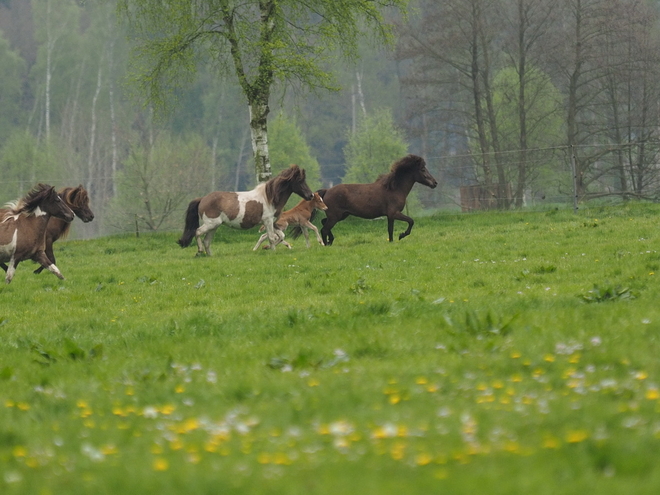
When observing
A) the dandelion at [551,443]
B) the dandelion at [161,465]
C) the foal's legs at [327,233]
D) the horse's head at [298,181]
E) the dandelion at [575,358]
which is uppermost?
the horse's head at [298,181]

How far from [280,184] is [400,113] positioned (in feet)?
228

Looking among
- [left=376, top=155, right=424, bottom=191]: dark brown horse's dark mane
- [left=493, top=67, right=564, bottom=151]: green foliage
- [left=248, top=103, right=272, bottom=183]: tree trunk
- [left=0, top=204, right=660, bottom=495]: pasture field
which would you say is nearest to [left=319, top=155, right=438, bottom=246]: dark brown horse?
[left=376, top=155, right=424, bottom=191]: dark brown horse's dark mane

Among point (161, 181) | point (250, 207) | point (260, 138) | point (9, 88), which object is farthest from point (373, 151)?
point (250, 207)

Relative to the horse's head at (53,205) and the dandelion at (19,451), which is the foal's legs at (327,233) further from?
the dandelion at (19,451)

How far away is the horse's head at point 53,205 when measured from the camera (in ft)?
54.3

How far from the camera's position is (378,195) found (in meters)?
21.9

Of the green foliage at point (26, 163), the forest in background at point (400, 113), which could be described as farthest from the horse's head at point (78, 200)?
the green foliage at point (26, 163)

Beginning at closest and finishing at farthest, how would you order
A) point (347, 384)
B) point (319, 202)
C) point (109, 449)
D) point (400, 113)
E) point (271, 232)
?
point (109, 449) < point (347, 384) < point (271, 232) < point (319, 202) < point (400, 113)

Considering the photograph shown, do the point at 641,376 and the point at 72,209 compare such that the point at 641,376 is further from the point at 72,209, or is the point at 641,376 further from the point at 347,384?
the point at 72,209

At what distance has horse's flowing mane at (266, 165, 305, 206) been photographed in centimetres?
2078

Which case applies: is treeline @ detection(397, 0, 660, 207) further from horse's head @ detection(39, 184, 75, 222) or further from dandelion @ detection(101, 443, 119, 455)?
dandelion @ detection(101, 443, 119, 455)

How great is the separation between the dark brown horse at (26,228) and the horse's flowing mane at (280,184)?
5.67 meters

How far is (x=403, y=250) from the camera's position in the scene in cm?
1789

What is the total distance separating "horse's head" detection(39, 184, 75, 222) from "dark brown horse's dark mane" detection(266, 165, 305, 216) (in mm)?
5336
